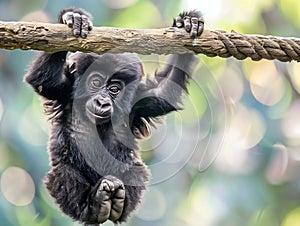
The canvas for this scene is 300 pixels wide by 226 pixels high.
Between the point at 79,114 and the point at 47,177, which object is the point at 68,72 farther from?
the point at 47,177

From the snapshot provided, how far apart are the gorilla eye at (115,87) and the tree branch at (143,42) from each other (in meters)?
0.58

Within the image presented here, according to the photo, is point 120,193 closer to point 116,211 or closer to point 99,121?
point 116,211

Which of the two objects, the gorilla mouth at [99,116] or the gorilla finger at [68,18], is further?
the gorilla mouth at [99,116]

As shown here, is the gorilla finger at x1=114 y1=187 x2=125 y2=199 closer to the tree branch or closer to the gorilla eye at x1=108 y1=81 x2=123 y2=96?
the gorilla eye at x1=108 y1=81 x2=123 y2=96

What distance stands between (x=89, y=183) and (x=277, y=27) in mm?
2213

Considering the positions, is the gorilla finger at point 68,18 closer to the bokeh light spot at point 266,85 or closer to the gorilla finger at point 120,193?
the gorilla finger at point 120,193

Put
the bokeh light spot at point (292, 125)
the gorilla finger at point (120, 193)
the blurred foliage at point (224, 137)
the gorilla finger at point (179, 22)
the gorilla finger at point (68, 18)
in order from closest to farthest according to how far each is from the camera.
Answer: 1. the gorilla finger at point (68, 18)
2. the gorilla finger at point (179, 22)
3. the gorilla finger at point (120, 193)
4. the blurred foliage at point (224, 137)
5. the bokeh light spot at point (292, 125)

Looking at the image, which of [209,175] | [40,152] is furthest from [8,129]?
[209,175]

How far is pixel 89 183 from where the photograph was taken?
311 centimetres

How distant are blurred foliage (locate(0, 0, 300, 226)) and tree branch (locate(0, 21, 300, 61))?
185cm

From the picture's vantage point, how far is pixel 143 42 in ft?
8.04

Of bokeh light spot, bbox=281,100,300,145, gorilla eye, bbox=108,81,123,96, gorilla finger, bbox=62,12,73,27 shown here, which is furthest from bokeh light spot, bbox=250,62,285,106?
gorilla finger, bbox=62,12,73,27

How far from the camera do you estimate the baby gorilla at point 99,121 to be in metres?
2.94

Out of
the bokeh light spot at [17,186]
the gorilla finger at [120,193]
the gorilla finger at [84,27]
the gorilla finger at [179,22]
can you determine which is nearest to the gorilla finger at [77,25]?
the gorilla finger at [84,27]
